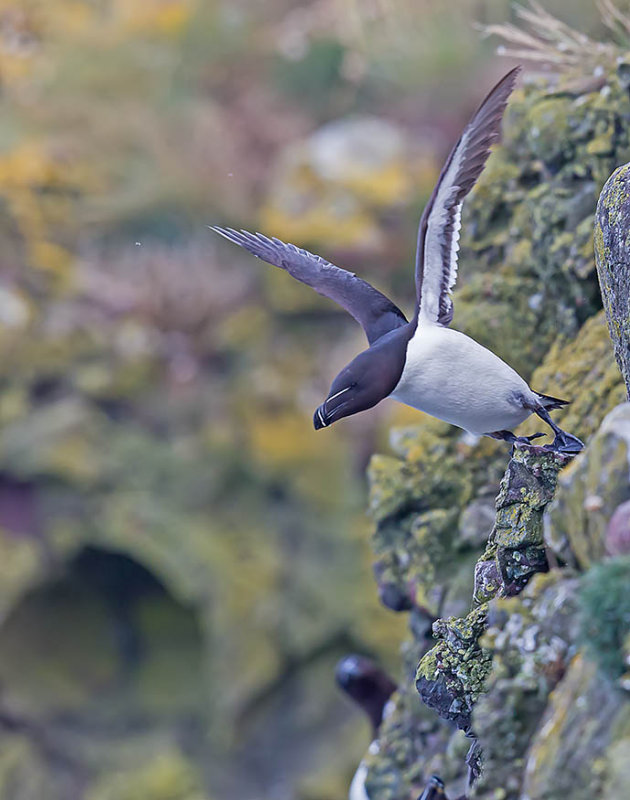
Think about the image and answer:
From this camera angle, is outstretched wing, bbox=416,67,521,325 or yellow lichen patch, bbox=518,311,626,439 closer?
outstretched wing, bbox=416,67,521,325

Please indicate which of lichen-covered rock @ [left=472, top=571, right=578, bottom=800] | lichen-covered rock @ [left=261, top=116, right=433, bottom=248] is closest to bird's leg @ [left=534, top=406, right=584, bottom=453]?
lichen-covered rock @ [left=472, top=571, right=578, bottom=800]

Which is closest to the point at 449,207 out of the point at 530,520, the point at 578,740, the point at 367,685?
the point at 530,520

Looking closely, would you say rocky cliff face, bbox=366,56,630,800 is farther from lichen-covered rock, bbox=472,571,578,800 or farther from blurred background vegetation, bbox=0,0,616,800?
blurred background vegetation, bbox=0,0,616,800

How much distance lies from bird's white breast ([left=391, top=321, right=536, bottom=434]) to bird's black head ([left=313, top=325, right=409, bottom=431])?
6 centimetres

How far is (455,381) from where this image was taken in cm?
322

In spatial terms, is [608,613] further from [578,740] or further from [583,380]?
[583,380]

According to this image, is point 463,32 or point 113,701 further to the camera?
point 463,32

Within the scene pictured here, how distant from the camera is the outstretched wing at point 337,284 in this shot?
365 cm

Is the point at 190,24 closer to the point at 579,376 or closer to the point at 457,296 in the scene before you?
the point at 457,296

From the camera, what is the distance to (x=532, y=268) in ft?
15.6

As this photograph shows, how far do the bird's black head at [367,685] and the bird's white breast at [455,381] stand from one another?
2083mm

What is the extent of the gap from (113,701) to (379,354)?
7905 millimetres

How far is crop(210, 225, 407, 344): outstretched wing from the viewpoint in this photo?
3.65 m

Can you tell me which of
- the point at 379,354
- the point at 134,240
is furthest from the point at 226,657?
the point at 379,354
